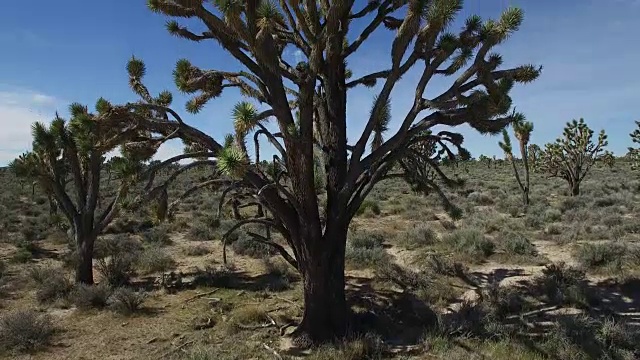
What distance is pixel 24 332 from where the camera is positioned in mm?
7562

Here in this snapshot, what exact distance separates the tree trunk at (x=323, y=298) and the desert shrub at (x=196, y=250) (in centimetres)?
792

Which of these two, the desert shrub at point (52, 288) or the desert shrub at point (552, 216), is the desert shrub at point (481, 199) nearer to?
the desert shrub at point (552, 216)

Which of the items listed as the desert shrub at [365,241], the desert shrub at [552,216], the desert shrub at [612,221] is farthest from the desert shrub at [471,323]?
the desert shrub at [552,216]

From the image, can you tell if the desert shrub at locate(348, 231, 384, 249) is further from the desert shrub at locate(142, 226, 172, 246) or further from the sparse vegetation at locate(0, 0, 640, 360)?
the desert shrub at locate(142, 226, 172, 246)

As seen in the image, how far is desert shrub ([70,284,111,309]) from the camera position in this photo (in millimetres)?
9367

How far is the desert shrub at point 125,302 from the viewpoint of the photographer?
8992mm

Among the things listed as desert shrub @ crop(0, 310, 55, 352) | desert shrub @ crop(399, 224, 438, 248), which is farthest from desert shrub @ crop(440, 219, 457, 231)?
desert shrub @ crop(0, 310, 55, 352)

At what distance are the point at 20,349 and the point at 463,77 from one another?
818 centimetres

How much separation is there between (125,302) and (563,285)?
853 centimetres

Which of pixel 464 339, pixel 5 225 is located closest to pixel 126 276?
pixel 464 339

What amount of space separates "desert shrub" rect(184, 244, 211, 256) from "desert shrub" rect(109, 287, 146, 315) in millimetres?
4945

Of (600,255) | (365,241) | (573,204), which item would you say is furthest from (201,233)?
(573,204)

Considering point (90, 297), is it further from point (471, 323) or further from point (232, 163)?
point (471, 323)

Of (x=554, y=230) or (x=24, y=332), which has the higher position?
(x=554, y=230)
